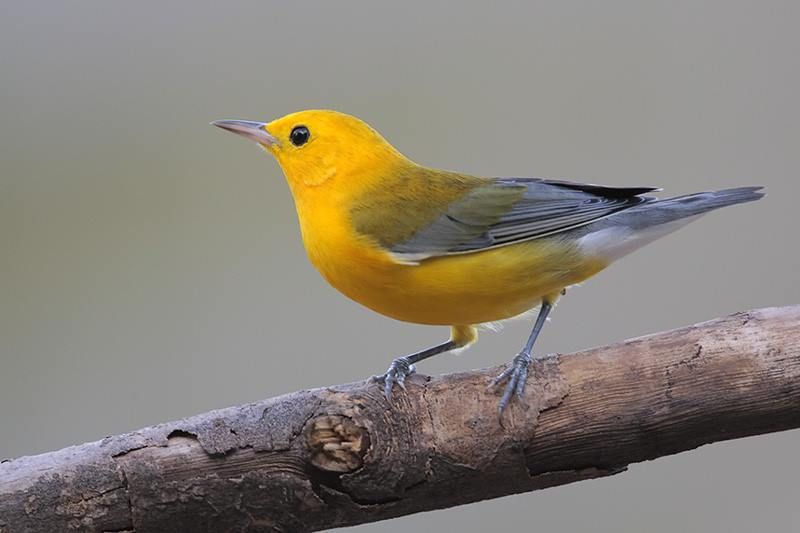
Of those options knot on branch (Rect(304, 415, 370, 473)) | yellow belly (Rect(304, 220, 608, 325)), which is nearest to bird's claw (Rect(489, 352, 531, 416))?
yellow belly (Rect(304, 220, 608, 325))

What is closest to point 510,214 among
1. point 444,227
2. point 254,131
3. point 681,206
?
point 444,227

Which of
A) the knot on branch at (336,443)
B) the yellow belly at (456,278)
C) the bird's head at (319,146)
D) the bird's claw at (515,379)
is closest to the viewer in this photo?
the knot on branch at (336,443)

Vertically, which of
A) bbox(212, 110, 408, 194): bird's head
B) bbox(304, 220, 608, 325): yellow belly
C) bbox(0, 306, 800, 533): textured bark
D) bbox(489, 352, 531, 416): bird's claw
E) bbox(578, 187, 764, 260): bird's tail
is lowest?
bbox(0, 306, 800, 533): textured bark

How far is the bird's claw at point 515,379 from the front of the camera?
2219 mm

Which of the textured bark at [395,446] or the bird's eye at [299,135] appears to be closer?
the textured bark at [395,446]

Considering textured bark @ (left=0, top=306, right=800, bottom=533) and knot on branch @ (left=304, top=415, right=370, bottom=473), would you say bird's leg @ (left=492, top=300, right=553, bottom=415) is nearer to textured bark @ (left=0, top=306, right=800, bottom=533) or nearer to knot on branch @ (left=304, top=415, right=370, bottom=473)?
textured bark @ (left=0, top=306, right=800, bottom=533)

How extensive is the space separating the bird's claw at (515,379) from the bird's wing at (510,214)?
1.17ft

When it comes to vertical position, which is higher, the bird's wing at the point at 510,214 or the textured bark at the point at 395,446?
the bird's wing at the point at 510,214

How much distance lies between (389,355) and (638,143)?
1551mm

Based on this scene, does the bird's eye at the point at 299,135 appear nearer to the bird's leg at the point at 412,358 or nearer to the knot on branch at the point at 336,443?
the bird's leg at the point at 412,358

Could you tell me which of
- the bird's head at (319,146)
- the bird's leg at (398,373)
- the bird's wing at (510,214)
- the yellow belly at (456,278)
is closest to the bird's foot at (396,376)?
the bird's leg at (398,373)

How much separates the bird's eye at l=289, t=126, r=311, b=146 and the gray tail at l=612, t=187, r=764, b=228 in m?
0.92

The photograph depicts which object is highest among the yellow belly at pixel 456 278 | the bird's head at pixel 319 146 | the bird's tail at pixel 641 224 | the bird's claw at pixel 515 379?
the bird's head at pixel 319 146

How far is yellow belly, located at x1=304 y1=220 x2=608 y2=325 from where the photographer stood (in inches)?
96.5
